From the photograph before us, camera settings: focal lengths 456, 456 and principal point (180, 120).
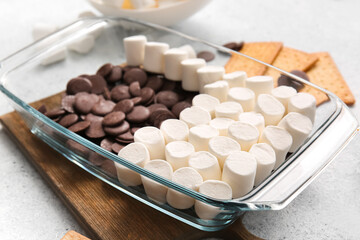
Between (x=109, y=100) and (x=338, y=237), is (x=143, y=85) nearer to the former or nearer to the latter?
(x=109, y=100)

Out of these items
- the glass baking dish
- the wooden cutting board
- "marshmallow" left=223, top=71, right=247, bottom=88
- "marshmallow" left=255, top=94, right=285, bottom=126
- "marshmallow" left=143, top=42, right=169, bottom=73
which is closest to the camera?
the glass baking dish

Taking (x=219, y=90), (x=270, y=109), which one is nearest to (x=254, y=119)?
(x=270, y=109)

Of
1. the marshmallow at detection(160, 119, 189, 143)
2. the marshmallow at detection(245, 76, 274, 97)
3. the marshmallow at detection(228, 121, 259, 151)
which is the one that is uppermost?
the marshmallow at detection(245, 76, 274, 97)

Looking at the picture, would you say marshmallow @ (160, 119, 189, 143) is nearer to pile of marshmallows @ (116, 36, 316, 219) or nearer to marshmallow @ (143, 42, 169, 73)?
pile of marshmallows @ (116, 36, 316, 219)

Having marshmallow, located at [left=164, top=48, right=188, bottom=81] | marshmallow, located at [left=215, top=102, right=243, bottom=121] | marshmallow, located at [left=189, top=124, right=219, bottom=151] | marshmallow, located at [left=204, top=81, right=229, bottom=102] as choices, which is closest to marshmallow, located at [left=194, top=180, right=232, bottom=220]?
marshmallow, located at [left=189, top=124, right=219, bottom=151]

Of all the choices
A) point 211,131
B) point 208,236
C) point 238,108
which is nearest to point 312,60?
point 238,108

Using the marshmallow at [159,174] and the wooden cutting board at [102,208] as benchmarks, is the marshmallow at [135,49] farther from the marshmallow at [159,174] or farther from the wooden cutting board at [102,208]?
the marshmallow at [159,174]

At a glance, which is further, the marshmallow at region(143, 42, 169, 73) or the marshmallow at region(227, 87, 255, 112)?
the marshmallow at region(143, 42, 169, 73)
